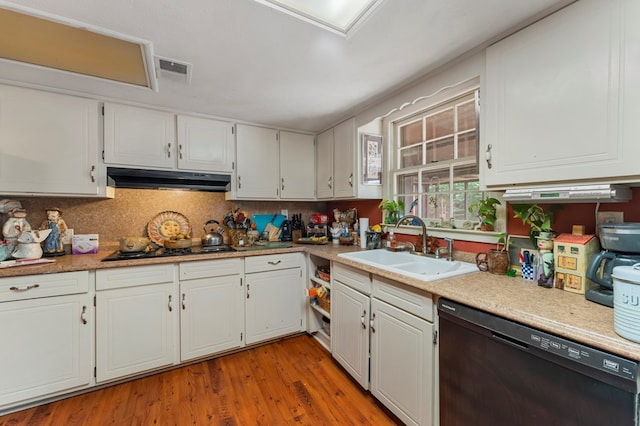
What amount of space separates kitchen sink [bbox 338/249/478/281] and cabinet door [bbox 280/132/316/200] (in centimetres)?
107

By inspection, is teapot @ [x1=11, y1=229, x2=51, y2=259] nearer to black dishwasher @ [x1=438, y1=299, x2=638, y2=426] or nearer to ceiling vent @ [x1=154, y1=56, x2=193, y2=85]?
ceiling vent @ [x1=154, y1=56, x2=193, y2=85]

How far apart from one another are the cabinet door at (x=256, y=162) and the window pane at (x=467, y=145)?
170cm

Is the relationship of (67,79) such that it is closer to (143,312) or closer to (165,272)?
(165,272)

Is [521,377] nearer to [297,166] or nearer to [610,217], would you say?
[610,217]

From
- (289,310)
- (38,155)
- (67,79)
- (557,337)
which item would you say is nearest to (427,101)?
(557,337)

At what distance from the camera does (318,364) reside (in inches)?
84.0

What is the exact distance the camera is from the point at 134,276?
6.23ft

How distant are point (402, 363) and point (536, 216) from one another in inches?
41.3

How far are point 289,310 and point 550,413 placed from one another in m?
1.95

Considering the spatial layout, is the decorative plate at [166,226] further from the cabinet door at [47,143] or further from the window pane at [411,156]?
the window pane at [411,156]

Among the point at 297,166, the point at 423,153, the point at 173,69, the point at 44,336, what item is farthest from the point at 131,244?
the point at 423,153

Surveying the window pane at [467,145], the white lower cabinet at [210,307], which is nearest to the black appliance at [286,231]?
the white lower cabinet at [210,307]

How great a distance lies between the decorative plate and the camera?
243cm

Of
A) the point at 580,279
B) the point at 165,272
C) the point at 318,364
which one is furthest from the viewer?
the point at 318,364
